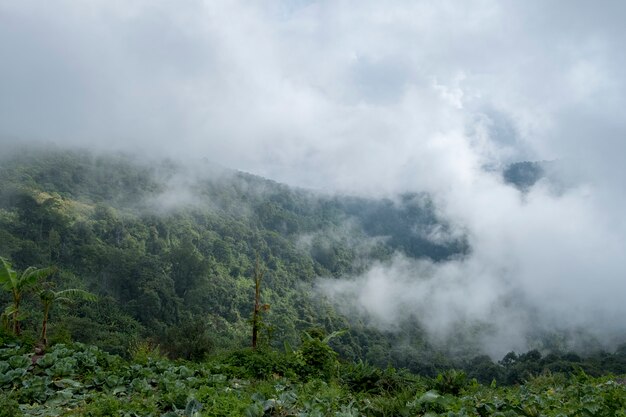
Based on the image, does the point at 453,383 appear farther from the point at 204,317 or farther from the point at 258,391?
the point at 204,317

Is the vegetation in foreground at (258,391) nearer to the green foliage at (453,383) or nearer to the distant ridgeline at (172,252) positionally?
the green foliage at (453,383)

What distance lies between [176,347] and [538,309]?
15252 centimetres

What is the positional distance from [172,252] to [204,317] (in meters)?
14.0

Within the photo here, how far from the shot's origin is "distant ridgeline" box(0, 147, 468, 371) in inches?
2197

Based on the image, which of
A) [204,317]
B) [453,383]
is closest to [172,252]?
[204,317]

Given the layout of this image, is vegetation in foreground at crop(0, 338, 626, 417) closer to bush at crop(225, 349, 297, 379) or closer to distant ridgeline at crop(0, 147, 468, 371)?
bush at crop(225, 349, 297, 379)

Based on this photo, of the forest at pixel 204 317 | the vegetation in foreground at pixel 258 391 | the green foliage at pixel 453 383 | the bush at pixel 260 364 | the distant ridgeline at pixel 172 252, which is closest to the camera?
the vegetation in foreground at pixel 258 391

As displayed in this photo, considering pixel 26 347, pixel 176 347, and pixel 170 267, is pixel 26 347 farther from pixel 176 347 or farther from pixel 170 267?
pixel 170 267

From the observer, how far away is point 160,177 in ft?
434

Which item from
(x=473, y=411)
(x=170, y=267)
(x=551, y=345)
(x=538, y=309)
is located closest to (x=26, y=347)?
(x=473, y=411)

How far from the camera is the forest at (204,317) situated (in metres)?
6.51

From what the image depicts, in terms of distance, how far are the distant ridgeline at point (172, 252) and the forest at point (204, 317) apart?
1.13ft

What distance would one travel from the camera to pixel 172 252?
7400 centimetres

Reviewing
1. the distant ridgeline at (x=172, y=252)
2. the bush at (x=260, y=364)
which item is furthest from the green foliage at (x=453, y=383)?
the distant ridgeline at (x=172, y=252)
